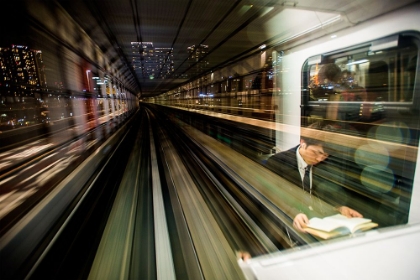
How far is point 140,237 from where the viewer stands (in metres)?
2.90

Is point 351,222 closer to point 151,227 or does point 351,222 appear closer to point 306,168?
point 306,168

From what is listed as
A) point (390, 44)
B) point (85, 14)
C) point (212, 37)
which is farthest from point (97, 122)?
point (390, 44)

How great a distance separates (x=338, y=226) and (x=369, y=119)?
189 centimetres

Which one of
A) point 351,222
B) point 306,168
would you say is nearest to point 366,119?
point 306,168

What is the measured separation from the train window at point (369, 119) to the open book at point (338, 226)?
3.21 ft

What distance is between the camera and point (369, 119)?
107 inches

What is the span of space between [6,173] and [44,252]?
198 cm

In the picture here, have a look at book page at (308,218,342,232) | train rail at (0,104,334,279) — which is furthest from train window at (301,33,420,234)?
book page at (308,218,342,232)

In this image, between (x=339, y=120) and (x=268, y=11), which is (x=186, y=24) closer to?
(x=268, y=11)

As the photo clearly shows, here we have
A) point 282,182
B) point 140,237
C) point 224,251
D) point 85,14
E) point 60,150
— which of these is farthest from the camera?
point 60,150

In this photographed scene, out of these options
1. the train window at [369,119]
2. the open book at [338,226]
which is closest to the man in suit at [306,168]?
the train window at [369,119]

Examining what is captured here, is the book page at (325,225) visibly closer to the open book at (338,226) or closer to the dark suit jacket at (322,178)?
the open book at (338,226)

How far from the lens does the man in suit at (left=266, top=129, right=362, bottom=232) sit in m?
1.96

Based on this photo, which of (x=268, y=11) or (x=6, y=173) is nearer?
(x=6, y=173)
